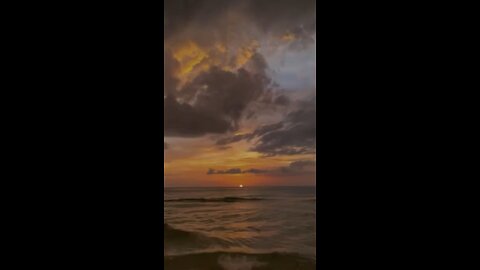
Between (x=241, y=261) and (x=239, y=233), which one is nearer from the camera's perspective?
(x=241, y=261)

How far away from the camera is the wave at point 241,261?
4.05 meters

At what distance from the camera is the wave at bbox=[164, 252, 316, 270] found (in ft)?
13.3

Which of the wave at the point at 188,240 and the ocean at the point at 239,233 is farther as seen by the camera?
the wave at the point at 188,240

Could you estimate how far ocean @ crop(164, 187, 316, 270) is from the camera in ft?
14.0

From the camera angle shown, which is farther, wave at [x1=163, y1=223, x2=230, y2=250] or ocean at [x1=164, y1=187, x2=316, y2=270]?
wave at [x1=163, y1=223, x2=230, y2=250]

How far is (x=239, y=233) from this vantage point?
18.2 ft

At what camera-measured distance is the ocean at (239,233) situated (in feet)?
14.0

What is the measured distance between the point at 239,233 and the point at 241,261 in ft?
3.94

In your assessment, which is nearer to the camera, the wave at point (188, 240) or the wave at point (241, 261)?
the wave at point (241, 261)
